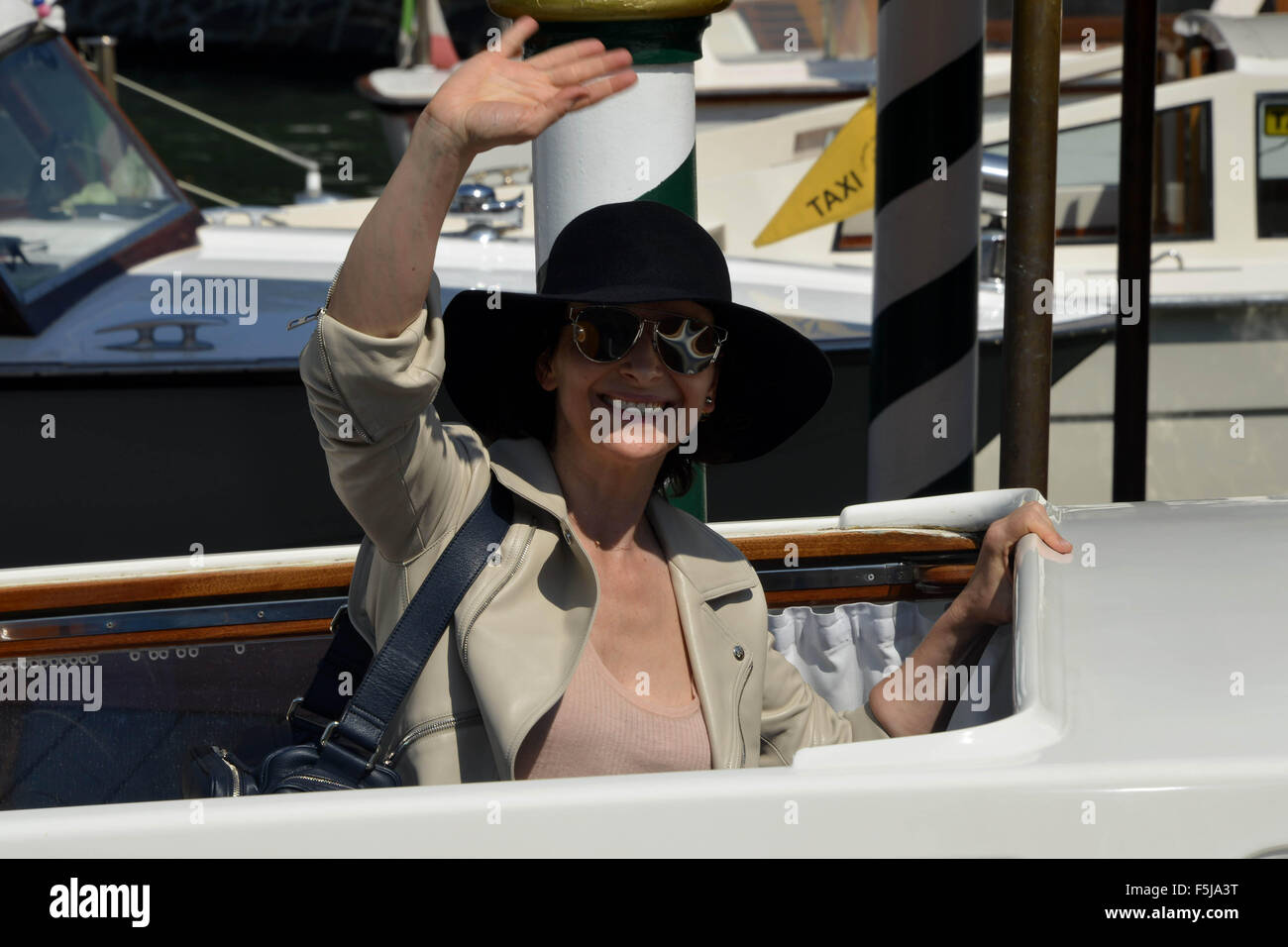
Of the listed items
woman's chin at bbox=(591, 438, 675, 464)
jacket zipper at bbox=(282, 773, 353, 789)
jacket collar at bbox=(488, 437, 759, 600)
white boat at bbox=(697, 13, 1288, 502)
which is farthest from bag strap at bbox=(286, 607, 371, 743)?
white boat at bbox=(697, 13, 1288, 502)

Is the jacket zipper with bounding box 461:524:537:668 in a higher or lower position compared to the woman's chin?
lower

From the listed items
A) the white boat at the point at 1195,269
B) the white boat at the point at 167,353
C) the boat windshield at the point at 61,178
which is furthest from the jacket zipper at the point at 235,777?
the white boat at the point at 1195,269

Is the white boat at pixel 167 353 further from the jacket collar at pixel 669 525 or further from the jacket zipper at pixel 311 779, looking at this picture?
the jacket zipper at pixel 311 779

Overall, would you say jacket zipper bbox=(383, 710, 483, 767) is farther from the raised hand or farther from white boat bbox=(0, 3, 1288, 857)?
the raised hand

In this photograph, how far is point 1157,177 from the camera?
525 cm

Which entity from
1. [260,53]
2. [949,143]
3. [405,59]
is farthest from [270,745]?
[260,53]

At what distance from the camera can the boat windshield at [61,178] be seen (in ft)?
14.2

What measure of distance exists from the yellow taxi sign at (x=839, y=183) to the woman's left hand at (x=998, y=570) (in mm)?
3238

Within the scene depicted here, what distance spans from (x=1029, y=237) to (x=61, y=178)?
310cm

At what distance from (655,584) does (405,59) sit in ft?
30.4

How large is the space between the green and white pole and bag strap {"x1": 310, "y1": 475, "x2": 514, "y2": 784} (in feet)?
2.92

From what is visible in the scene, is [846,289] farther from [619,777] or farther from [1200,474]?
[619,777]

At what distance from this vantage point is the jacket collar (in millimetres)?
1732
